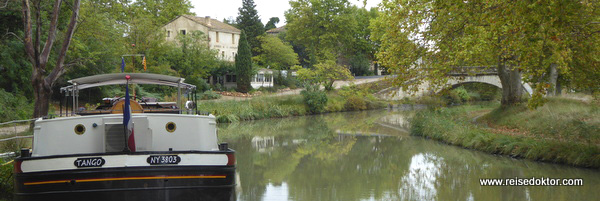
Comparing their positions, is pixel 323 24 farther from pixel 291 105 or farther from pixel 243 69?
pixel 291 105

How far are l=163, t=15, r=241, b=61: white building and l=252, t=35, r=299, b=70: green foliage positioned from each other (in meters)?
3.57

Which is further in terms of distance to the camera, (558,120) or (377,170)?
(558,120)

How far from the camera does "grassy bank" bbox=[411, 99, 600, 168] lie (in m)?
15.3

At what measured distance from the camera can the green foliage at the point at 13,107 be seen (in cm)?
2339

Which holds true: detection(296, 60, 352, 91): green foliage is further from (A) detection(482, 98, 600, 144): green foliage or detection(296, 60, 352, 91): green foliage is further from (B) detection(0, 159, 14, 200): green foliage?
(B) detection(0, 159, 14, 200): green foliage

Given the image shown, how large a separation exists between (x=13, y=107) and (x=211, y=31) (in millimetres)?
34955

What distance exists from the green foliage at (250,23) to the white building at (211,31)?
498 centimetres

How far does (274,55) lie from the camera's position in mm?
65938

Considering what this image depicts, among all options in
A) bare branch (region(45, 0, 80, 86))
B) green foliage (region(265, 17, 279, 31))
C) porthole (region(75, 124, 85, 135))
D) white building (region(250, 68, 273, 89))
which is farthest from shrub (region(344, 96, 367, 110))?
green foliage (region(265, 17, 279, 31))

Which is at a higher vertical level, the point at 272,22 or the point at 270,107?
the point at 272,22

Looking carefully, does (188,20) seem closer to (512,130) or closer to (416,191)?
(512,130)

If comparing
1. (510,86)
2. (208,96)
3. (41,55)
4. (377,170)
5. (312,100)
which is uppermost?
(41,55)

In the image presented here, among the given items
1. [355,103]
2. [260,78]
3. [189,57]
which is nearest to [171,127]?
[355,103]

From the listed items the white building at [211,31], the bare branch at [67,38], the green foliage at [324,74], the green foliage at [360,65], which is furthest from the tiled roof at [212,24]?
the bare branch at [67,38]
